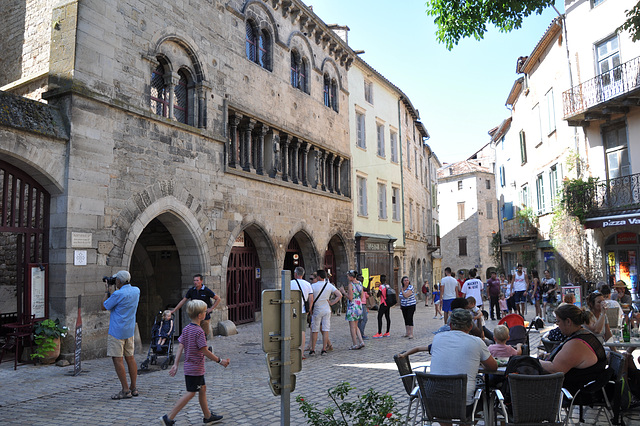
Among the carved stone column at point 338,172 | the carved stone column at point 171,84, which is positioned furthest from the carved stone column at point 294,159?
the carved stone column at point 171,84

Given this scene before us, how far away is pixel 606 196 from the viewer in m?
16.1

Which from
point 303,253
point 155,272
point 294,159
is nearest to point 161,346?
point 155,272

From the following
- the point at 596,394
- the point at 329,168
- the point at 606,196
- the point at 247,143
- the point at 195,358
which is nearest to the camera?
the point at 596,394

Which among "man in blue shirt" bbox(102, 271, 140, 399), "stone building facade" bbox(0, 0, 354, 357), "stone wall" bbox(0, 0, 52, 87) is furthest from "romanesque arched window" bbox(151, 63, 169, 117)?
"man in blue shirt" bbox(102, 271, 140, 399)

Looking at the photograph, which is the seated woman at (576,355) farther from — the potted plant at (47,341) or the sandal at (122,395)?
the potted plant at (47,341)

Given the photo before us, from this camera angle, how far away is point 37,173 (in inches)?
354

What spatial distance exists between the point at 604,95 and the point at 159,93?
13.1 metres

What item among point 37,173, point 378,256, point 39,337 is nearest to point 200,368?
point 39,337

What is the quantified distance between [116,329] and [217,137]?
24.2ft

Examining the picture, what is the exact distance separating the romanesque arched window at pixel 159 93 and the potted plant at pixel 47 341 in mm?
5246

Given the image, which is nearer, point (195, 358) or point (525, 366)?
point (525, 366)

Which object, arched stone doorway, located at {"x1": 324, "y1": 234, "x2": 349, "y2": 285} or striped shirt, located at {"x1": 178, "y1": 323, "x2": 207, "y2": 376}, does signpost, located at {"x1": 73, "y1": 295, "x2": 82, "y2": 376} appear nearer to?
striped shirt, located at {"x1": 178, "y1": 323, "x2": 207, "y2": 376}

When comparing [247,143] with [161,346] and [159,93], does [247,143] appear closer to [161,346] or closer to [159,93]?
[159,93]

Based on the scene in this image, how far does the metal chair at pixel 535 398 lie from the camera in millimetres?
3926
